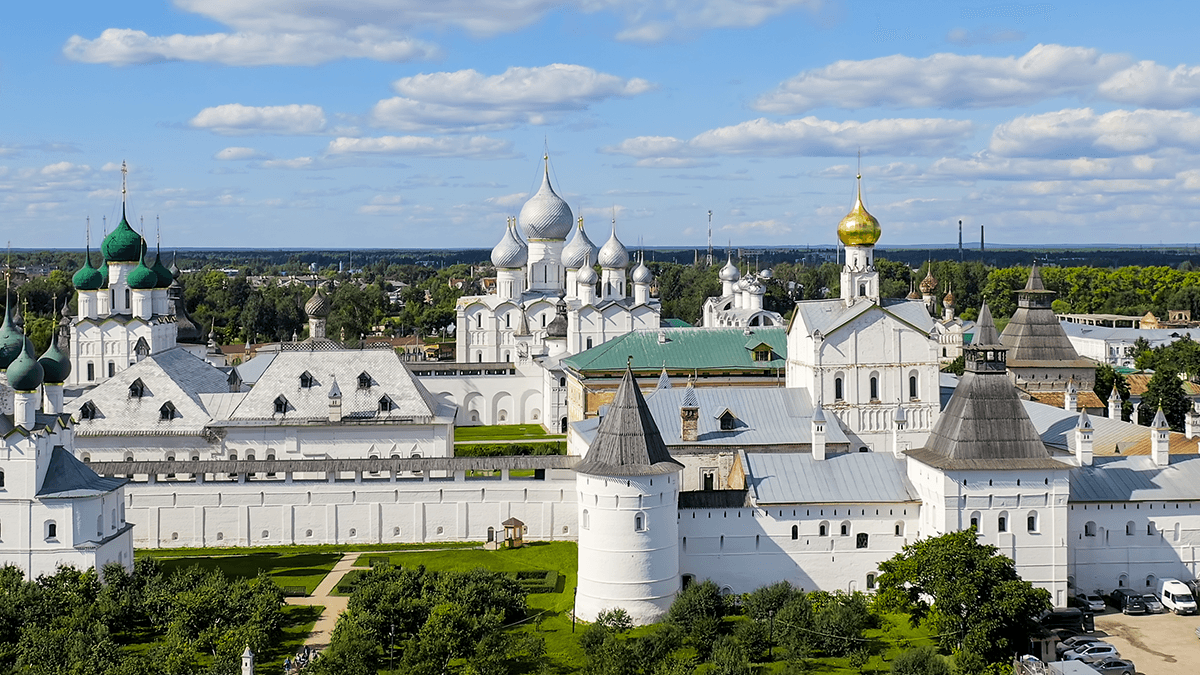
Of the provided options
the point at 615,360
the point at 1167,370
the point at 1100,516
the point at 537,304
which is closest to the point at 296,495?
the point at 615,360

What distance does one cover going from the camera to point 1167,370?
49094 mm

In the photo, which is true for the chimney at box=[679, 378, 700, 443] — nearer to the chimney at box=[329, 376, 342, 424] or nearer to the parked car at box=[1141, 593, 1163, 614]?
the chimney at box=[329, 376, 342, 424]

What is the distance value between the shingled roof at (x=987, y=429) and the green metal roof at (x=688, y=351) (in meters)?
15.0

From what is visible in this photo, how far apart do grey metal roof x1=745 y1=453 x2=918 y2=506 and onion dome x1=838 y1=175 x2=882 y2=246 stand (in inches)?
543

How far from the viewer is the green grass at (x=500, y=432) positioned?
147 ft

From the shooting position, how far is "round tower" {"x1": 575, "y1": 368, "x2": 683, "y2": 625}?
25.2 m

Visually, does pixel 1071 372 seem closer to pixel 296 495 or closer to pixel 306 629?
pixel 296 495

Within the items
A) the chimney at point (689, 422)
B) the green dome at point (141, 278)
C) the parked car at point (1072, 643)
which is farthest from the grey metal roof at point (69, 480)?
the parked car at point (1072, 643)

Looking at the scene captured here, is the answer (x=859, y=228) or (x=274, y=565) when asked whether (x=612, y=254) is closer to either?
(x=859, y=228)

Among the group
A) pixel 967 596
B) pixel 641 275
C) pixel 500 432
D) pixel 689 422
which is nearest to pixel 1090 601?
pixel 967 596

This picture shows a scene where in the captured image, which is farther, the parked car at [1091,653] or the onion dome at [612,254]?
the onion dome at [612,254]

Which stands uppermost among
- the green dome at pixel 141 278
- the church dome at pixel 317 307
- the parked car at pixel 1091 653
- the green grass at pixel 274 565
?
the green dome at pixel 141 278

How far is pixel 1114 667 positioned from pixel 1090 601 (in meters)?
4.29

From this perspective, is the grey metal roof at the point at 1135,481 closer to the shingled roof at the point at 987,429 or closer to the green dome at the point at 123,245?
the shingled roof at the point at 987,429
